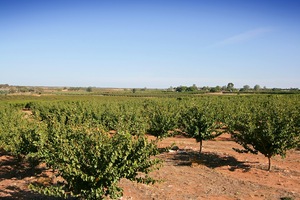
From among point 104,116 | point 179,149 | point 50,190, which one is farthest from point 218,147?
point 50,190

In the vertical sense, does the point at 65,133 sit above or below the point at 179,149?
above

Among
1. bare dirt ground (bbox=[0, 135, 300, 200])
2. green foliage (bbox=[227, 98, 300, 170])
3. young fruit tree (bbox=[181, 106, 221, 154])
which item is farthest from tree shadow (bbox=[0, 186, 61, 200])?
green foliage (bbox=[227, 98, 300, 170])

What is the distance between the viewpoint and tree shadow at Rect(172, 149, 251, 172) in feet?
54.0

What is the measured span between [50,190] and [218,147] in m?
17.7

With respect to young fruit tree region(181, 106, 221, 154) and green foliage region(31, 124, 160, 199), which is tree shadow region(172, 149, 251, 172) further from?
green foliage region(31, 124, 160, 199)

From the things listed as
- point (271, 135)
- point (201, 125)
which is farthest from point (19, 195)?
point (271, 135)

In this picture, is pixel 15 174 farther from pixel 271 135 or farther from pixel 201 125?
pixel 271 135

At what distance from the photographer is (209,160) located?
17953 mm

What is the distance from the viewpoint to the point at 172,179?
13.8m

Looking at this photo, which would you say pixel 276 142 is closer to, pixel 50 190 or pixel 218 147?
pixel 218 147

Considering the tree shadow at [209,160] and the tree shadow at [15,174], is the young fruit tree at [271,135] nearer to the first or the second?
the tree shadow at [209,160]

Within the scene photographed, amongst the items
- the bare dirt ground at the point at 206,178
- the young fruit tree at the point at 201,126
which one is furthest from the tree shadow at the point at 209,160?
the young fruit tree at the point at 201,126

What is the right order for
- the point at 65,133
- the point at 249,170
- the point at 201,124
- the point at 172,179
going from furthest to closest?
the point at 201,124
the point at 249,170
the point at 172,179
the point at 65,133

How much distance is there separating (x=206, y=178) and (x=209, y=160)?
406 centimetres
